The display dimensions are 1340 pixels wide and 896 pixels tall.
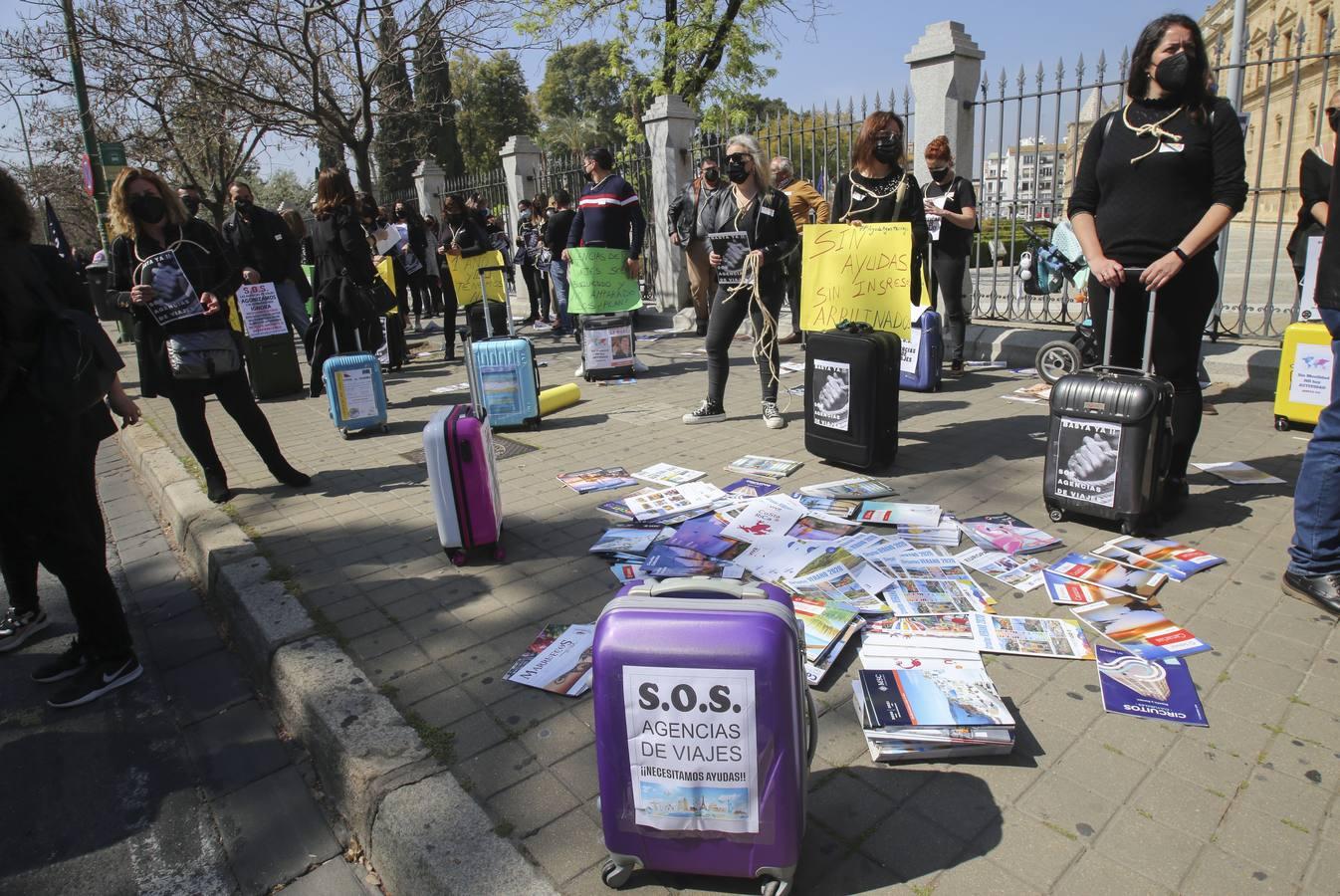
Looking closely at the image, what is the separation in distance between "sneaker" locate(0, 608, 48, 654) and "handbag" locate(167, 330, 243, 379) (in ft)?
5.30

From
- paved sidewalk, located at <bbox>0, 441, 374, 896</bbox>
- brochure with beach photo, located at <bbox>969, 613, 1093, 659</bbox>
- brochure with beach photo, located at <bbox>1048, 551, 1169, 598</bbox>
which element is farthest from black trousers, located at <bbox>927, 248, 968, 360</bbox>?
paved sidewalk, located at <bbox>0, 441, 374, 896</bbox>

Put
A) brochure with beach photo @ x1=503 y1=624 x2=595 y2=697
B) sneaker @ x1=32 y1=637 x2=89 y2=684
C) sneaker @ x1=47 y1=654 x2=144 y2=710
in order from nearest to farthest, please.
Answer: brochure with beach photo @ x1=503 y1=624 x2=595 y2=697 < sneaker @ x1=47 y1=654 x2=144 y2=710 < sneaker @ x1=32 y1=637 x2=89 y2=684

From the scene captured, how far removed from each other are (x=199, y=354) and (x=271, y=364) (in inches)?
157

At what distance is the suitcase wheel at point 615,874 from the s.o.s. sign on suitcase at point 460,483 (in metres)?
2.11

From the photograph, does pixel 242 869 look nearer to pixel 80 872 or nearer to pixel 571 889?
pixel 80 872

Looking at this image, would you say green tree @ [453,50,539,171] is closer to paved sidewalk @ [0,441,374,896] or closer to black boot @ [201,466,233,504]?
black boot @ [201,466,233,504]

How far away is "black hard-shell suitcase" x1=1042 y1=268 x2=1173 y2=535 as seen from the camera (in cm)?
363

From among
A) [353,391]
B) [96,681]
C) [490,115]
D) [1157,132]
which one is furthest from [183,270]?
[490,115]

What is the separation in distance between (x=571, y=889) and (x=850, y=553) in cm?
208

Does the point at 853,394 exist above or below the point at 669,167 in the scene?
below

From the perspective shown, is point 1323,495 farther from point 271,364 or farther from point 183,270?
point 271,364

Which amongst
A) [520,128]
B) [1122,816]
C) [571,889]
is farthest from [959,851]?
[520,128]

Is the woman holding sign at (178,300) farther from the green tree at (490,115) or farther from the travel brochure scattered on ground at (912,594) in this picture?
the green tree at (490,115)

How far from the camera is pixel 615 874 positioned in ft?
6.38
